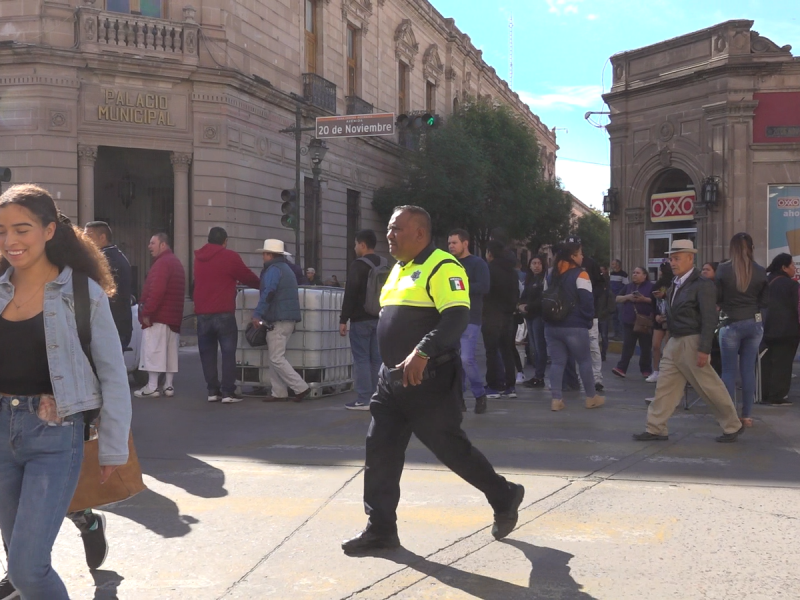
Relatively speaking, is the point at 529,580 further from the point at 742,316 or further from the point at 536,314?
the point at 536,314

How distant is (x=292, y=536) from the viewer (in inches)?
190

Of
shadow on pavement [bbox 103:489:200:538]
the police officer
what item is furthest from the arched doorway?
the police officer

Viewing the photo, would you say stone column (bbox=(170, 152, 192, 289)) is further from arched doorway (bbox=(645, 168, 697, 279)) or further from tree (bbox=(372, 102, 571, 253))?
arched doorway (bbox=(645, 168, 697, 279))

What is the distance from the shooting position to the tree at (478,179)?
105 ft

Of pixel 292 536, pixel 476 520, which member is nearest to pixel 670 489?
pixel 476 520

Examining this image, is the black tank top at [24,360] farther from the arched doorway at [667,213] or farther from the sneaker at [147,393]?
the arched doorway at [667,213]

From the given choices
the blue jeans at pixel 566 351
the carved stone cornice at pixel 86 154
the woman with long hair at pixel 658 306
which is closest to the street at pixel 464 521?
the blue jeans at pixel 566 351

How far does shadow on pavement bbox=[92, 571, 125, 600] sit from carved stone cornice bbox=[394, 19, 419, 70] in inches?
1240

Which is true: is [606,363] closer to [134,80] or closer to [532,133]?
[134,80]

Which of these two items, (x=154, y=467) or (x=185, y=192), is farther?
(x=185, y=192)

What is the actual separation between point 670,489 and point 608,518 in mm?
895

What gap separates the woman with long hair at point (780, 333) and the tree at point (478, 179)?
1945cm

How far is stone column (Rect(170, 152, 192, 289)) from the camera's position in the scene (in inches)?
846

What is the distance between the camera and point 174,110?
70.0ft
